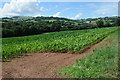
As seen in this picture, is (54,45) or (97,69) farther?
(54,45)

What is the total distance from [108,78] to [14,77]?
287cm

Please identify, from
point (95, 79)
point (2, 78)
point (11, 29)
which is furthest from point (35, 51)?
point (11, 29)

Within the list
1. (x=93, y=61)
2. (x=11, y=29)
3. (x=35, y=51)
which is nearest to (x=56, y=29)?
(x=11, y=29)

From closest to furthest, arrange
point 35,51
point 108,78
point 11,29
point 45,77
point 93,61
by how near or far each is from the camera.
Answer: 1. point 108,78
2. point 45,77
3. point 93,61
4. point 35,51
5. point 11,29

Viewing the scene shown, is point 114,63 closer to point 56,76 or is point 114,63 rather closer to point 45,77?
point 56,76

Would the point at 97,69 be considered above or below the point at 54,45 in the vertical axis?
below

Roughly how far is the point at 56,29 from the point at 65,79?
53136mm

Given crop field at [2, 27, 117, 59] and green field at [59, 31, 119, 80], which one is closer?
green field at [59, 31, 119, 80]

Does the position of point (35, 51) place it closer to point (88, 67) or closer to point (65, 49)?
point (65, 49)

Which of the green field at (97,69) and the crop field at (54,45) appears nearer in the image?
the green field at (97,69)

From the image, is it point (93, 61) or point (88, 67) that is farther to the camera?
point (93, 61)

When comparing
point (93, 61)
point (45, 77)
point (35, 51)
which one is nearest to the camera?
point (45, 77)

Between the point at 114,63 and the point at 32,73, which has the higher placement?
the point at 114,63

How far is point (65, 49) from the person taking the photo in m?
10.1
